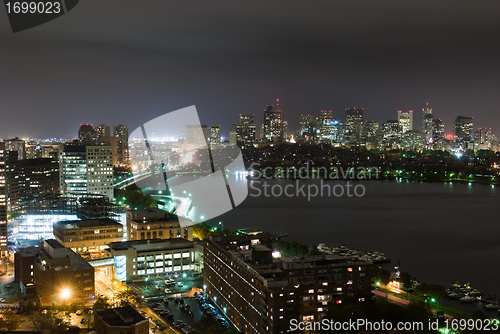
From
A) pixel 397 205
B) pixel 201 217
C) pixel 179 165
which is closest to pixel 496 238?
pixel 397 205

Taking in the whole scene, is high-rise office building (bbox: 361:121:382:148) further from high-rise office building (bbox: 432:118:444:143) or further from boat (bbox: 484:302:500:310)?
boat (bbox: 484:302:500:310)

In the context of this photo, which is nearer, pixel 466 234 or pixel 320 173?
pixel 466 234

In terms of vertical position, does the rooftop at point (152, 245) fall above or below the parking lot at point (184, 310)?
above

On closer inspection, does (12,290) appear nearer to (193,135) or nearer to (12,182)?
(12,182)

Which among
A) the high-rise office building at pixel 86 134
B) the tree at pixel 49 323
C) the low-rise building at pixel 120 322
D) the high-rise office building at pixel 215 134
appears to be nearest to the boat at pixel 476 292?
the low-rise building at pixel 120 322

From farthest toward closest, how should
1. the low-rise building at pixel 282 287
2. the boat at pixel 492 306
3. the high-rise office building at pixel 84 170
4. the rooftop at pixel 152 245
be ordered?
the high-rise office building at pixel 84 170 < the rooftop at pixel 152 245 < the boat at pixel 492 306 < the low-rise building at pixel 282 287

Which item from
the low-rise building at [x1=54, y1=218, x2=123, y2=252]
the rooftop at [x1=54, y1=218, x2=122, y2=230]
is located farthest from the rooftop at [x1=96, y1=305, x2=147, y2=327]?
the rooftop at [x1=54, y1=218, x2=122, y2=230]

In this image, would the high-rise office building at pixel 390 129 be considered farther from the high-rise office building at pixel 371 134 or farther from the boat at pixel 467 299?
the boat at pixel 467 299
